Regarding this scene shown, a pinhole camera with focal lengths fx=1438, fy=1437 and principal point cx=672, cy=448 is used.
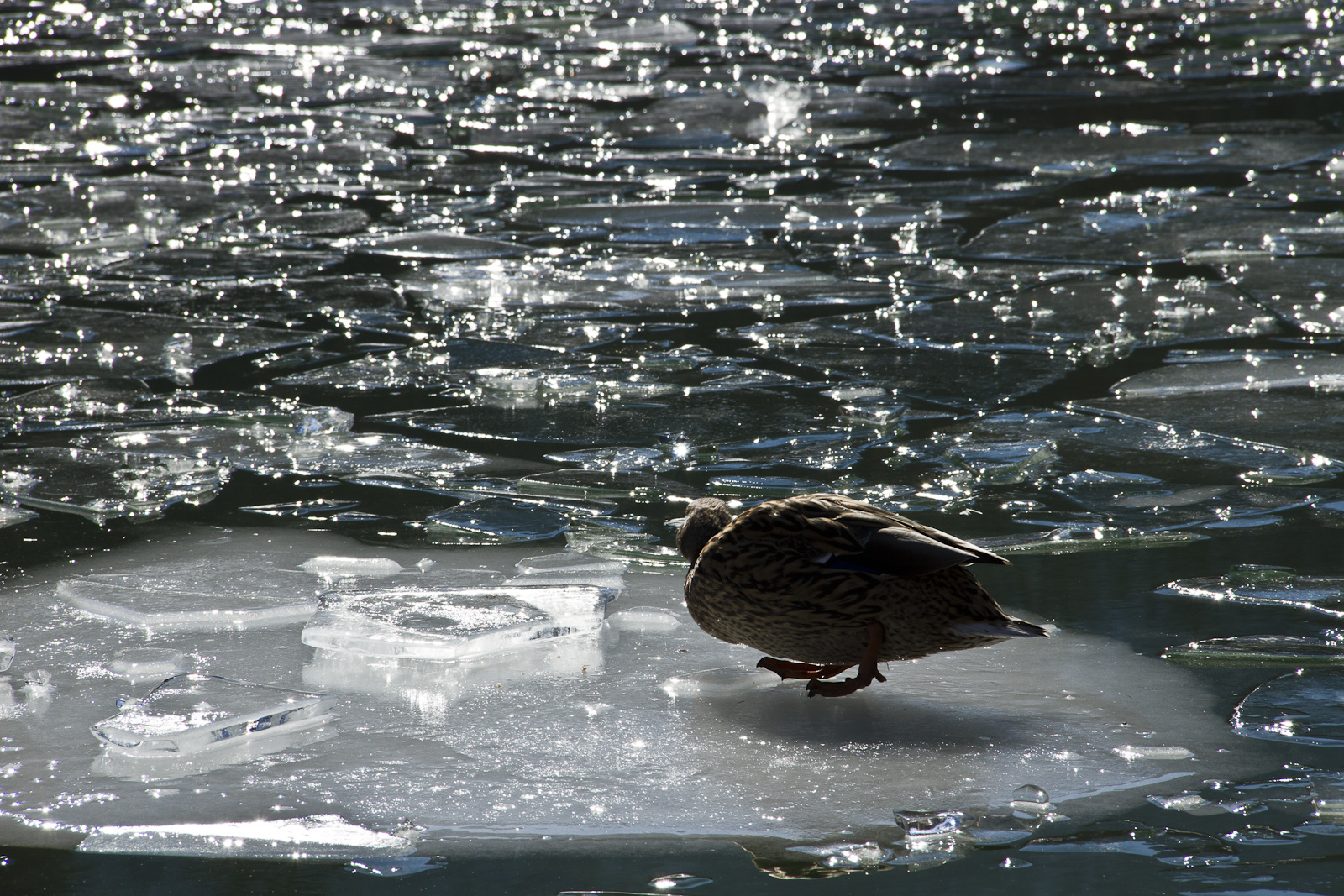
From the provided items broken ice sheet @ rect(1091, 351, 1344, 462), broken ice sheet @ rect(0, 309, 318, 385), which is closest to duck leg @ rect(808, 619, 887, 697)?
broken ice sheet @ rect(1091, 351, 1344, 462)

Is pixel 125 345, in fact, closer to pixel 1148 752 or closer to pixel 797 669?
pixel 797 669

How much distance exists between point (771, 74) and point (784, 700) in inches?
329

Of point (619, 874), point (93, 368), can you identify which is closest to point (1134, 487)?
point (619, 874)

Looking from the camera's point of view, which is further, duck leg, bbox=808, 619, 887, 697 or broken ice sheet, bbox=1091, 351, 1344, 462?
broken ice sheet, bbox=1091, 351, 1344, 462

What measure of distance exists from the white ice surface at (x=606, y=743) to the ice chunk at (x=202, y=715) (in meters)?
0.02

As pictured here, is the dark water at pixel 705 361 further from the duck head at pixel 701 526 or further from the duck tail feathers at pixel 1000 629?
the duck head at pixel 701 526

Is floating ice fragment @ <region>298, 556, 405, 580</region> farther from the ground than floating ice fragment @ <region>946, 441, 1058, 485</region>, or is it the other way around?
floating ice fragment @ <region>946, 441, 1058, 485</region>

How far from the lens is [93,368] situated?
166 inches

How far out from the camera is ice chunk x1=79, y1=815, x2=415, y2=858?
5.75 feet

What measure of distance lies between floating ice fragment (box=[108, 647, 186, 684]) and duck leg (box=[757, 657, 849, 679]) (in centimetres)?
94

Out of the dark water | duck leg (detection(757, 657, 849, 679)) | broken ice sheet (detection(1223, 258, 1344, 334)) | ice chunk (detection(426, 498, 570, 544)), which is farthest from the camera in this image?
broken ice sheet (detection(1223, 258, 1344, 334))

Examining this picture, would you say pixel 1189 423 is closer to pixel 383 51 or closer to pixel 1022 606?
pixel 1022 606

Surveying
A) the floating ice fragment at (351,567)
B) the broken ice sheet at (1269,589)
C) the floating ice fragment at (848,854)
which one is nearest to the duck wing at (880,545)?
the floating ice fragment at (848,854)

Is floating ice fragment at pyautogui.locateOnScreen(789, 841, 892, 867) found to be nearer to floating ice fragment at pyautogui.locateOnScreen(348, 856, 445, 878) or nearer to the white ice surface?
the white ice surface
